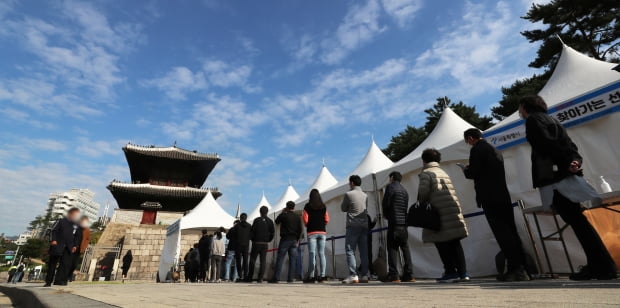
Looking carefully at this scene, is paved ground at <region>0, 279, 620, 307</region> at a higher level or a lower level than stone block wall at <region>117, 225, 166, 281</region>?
lower

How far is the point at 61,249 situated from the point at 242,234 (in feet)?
10.2

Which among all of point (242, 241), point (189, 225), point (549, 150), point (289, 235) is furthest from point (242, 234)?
point (549, 150)

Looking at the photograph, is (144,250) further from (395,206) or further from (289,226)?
(395,206)

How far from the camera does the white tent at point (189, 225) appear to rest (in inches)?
405

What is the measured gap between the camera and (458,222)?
3199mm

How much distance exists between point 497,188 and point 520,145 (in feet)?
5.45

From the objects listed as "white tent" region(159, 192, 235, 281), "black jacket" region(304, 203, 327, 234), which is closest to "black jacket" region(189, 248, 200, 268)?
"white tent" region(159, 192, 235, 281)

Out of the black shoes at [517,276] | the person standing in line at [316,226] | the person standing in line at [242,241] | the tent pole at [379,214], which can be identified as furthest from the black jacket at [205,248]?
the black shoes at [517,276]

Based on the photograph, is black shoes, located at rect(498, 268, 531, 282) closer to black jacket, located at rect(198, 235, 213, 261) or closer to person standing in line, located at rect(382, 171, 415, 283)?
person standing in line, located at rect(382, 171, 415, 283)

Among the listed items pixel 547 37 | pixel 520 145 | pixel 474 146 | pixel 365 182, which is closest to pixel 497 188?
pixel 474 146

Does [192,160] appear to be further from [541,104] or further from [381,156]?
[541,104]

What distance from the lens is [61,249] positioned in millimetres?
5270

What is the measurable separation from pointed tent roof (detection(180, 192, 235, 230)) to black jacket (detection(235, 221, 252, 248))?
491cm

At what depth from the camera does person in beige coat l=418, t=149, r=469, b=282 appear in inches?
127
